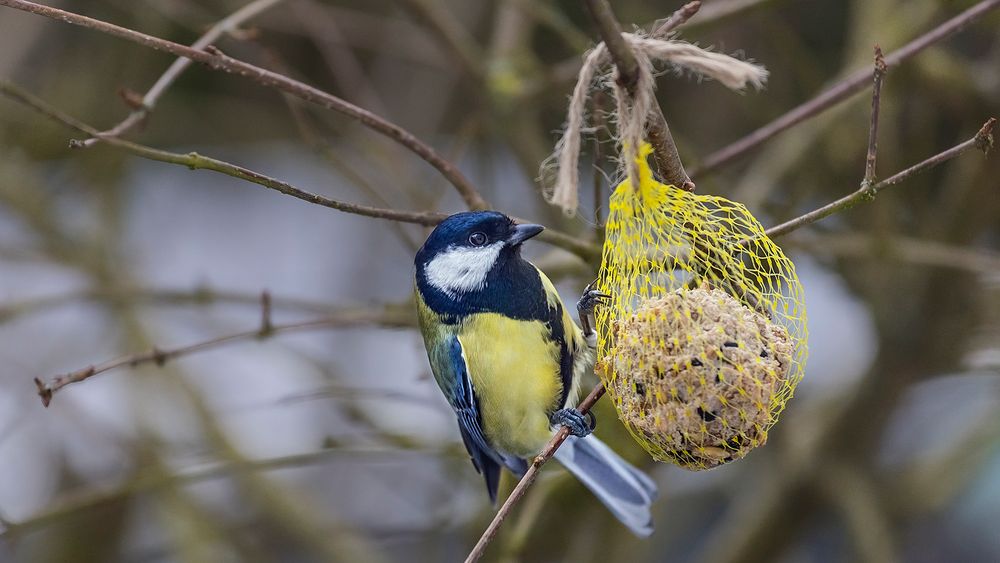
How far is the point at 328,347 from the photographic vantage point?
5840 millimetres

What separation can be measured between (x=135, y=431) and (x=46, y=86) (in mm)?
1906

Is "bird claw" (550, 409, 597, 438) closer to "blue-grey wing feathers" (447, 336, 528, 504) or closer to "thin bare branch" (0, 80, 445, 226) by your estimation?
"blue-grey wing feathers" (447, 336, 528, 504)

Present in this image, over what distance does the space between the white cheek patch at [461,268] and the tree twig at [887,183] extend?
2.80 ft

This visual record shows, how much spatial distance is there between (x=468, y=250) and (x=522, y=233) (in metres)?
0.17

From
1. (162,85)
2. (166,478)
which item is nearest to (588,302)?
(162,85)

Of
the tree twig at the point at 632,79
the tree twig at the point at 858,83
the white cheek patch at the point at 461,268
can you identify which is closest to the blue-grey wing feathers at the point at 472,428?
the white cheek patch at the point at 461,268

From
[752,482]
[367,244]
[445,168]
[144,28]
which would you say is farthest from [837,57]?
[445,168]

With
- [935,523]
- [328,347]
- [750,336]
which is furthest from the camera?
[328,347]

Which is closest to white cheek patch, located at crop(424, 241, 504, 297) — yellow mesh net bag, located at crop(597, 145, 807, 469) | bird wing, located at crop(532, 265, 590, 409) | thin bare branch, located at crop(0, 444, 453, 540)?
bird wing, located at crop(532, 265, 590, 409)

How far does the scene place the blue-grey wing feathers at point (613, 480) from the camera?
9.55ft

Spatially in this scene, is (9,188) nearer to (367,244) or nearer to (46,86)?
(46,86)

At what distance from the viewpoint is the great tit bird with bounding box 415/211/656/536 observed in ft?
8.50

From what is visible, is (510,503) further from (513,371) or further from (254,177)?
(513,371)

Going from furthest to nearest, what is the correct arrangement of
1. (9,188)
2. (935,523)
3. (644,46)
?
(935,523) → (9,188) → (644,46)
